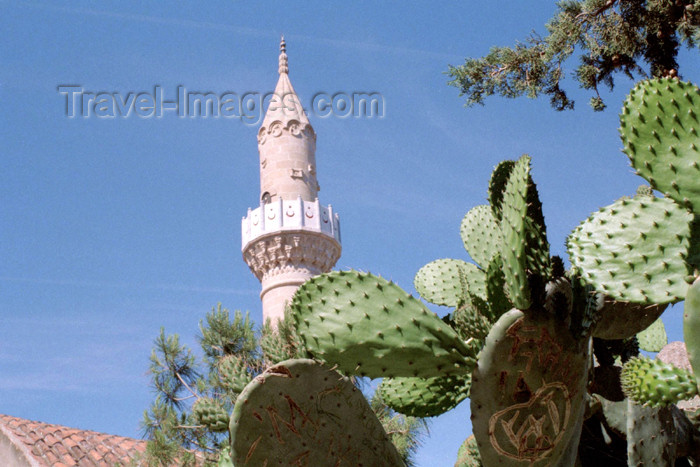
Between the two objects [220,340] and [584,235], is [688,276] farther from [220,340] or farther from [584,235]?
[220,340]

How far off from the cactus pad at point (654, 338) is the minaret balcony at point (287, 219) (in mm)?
12770

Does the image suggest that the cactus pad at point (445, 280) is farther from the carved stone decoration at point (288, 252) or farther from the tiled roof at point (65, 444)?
the carved stone decoration at point (288, 252)

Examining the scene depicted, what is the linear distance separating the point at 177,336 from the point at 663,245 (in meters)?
7.25

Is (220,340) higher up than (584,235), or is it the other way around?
(220,340)

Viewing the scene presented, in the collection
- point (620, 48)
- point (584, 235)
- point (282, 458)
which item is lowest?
point (282, 458)

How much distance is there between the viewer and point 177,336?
8.67 m

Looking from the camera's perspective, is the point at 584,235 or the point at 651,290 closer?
the point at 651,290

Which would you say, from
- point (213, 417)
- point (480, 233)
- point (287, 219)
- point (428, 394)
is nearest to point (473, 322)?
point (428, 394)

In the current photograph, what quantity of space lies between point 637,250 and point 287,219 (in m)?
14.6

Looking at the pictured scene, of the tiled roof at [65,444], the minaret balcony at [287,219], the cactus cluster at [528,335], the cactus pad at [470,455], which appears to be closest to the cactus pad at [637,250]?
the cactus cluster at [528,335]

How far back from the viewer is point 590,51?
5.93 m

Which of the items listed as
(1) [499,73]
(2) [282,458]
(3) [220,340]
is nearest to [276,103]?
(3) [220,340]

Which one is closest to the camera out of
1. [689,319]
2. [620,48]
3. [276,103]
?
[689,319]

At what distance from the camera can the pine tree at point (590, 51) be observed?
566 centimetres
